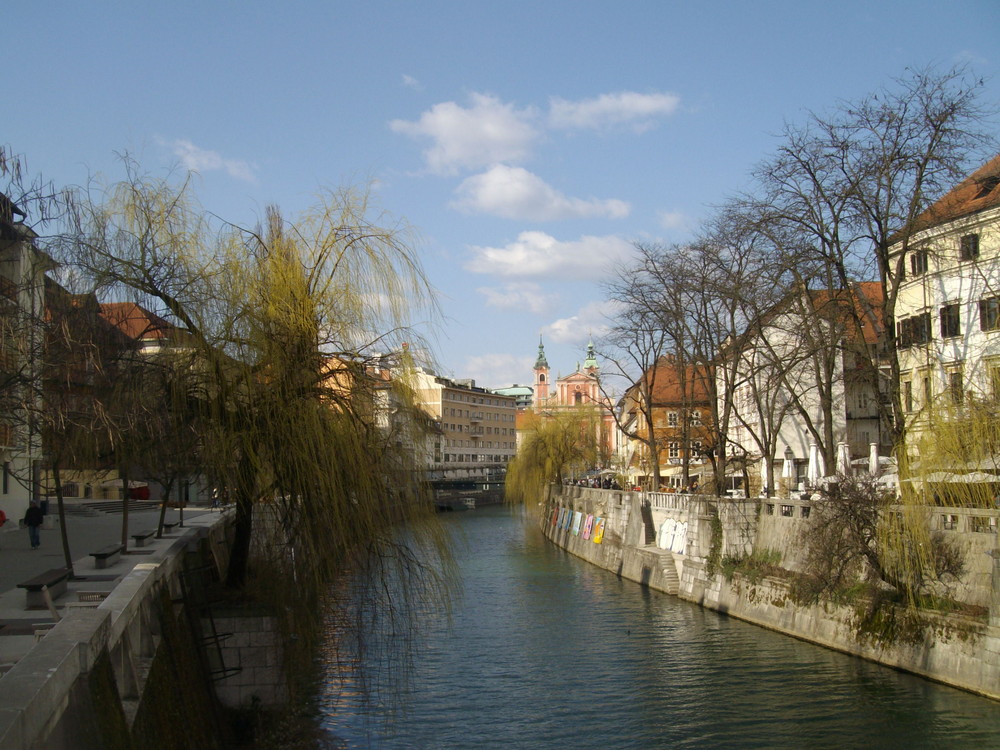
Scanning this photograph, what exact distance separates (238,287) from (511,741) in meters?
8.15

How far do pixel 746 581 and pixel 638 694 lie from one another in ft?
27.1

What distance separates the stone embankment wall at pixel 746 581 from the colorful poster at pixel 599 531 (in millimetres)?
230

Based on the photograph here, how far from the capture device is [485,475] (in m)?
105

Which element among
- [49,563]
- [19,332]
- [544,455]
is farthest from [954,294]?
[544,455]

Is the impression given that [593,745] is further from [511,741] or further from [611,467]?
[611,467]

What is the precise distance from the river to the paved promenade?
4.45 m

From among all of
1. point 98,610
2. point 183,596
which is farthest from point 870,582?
point 98,610

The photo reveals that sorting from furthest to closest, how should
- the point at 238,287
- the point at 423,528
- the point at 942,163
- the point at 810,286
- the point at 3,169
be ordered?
the point at 810,286
the point at 942,163
the point at 423,528
the point at 238,287
the point at 3,169

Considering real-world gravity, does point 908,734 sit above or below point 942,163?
below

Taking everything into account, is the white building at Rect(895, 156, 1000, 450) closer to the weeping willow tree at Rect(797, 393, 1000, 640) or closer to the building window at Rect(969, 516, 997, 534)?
the weeping willow tree at Rect(797, 393, 1000, 640)

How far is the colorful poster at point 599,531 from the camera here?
40.0 m

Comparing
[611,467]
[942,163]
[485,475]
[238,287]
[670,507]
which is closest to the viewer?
[238,287]

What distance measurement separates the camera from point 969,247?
24016 mm

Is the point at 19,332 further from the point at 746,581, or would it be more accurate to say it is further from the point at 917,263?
the point at 917,263
